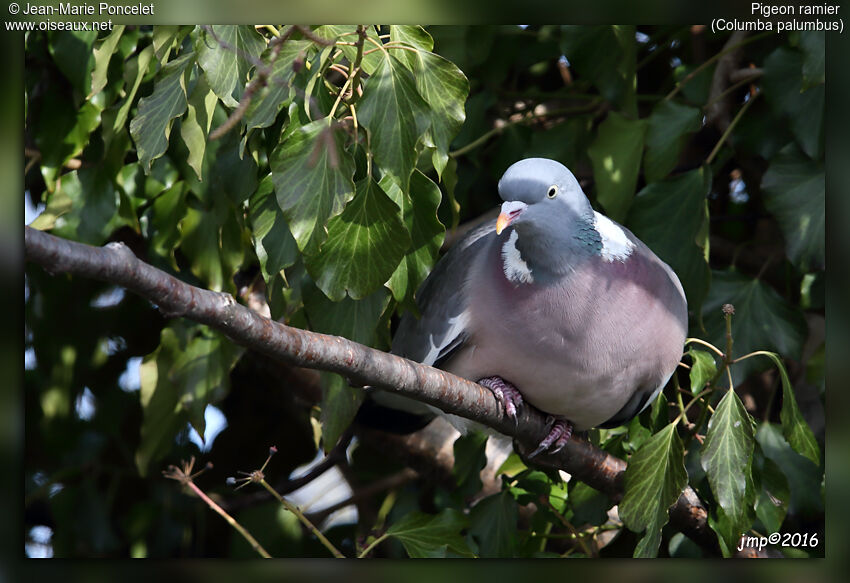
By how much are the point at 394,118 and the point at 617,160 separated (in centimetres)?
56

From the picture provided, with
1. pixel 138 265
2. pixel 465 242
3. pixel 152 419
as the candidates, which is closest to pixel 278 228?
pixel 138 265

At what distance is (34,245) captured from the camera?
0.69 m

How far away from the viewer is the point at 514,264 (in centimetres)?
115

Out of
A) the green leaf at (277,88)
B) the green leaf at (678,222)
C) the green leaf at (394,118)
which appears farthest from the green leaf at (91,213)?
the green leaf at (678,222)

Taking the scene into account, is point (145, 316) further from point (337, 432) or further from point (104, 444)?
point (337, 432)

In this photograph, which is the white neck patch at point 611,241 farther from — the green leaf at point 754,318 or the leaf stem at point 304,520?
the leaf stem at point 304,520

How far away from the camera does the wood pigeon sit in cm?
109

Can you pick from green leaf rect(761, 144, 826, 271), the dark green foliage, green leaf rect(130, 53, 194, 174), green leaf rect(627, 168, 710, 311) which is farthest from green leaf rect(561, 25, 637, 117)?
green leaf rect(130, 53, 194, 174)

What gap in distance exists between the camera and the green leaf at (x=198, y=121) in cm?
98

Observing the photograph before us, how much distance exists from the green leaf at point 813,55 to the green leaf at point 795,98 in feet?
0.36

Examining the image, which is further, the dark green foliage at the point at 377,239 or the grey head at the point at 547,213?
the grey head at the point at 547,213

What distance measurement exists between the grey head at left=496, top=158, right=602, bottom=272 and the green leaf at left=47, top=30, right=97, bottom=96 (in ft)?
2.06

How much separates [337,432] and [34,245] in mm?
533

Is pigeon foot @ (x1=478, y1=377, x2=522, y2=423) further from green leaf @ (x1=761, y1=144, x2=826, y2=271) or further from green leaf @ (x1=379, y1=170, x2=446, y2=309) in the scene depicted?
green leaf @ (x1=761, y1=144, x2=826, y2=271)
